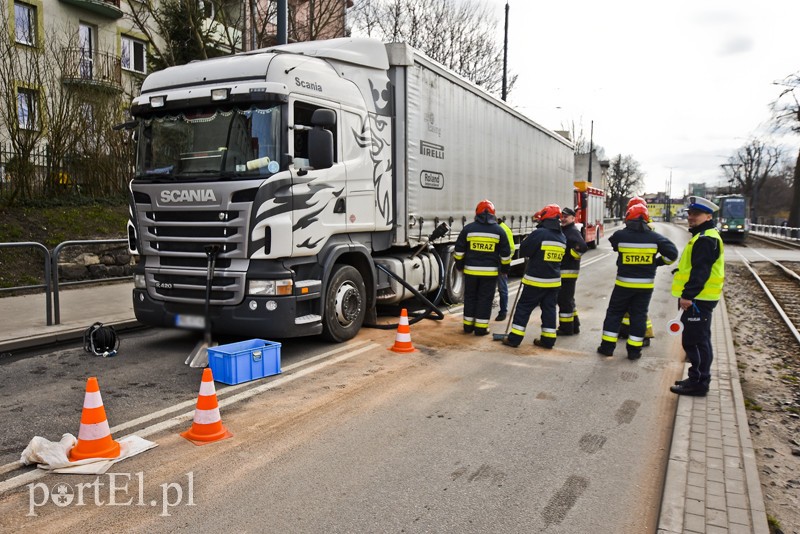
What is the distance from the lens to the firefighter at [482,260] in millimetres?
8469

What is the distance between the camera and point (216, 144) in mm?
6715

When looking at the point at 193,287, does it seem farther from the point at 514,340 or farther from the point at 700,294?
the point at 700,294

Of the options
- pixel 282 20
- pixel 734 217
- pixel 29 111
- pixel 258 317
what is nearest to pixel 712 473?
pixel 258 317

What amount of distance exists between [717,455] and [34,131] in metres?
14.5

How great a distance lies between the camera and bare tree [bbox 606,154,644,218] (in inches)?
3925

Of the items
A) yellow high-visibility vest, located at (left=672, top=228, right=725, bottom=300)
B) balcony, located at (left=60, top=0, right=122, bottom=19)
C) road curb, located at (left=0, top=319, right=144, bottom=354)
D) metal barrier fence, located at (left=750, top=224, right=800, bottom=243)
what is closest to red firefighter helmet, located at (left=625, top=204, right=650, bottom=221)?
yellow high-visibility vest, located at (left=672, top=228, right=725, bottom=300)

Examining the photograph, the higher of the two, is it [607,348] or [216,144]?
[216,144]

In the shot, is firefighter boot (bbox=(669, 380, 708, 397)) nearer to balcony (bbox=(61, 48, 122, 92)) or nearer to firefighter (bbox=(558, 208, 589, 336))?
firefighter (bbox=(558, 208, 589, 336))

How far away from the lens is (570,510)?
3.63 metres

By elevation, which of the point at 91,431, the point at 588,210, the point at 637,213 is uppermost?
the point at 588,210

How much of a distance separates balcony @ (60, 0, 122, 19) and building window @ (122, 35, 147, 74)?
5.22ft

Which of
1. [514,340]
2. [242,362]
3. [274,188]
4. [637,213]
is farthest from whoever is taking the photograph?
[514,340]

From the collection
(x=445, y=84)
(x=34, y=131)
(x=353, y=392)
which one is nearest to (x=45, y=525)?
(x=353, y=392)

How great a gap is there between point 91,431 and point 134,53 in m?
29.2
